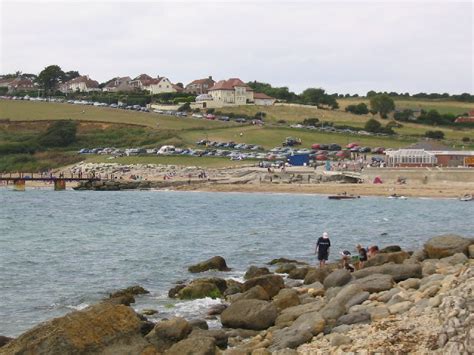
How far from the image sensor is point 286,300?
62.0ft

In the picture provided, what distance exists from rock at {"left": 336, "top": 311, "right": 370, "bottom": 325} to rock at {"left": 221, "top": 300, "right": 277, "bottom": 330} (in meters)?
2.57

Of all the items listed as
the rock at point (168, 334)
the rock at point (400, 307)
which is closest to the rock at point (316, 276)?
the rock at point (400, 307)

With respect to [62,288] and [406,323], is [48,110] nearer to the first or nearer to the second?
[62,288]

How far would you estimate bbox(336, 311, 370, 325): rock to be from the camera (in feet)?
49.4

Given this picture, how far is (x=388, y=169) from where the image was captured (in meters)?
79.0

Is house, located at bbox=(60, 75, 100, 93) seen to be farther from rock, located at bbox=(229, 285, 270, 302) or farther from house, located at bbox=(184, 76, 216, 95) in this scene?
rock, located at bbox=(229, 285, 270, 302)

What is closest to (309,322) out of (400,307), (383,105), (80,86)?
(400,307)

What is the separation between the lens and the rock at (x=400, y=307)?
48.5 ft

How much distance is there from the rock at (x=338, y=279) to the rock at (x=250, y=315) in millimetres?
2966

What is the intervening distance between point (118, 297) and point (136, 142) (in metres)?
97.0

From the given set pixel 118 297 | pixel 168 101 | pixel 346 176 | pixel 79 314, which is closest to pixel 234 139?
pixel 346 176

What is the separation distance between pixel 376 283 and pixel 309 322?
322cm

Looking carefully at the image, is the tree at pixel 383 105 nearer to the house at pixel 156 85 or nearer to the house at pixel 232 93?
the house at pixel 232 93

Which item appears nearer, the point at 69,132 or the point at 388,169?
the point at 388,169
